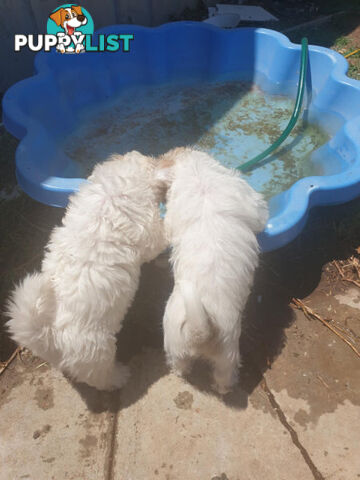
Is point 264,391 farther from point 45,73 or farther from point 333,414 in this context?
point 45,73

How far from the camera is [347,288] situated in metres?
2.73

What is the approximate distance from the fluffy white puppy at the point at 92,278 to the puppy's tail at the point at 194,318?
1.52ft

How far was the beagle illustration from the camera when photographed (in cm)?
409

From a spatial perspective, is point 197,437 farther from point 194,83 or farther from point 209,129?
point 194,83

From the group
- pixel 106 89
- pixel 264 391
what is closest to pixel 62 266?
pixel 264 391

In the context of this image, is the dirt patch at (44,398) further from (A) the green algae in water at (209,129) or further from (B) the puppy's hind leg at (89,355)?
(A) the green algae in water at (209,129)

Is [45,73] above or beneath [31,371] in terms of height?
above

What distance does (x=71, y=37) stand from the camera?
3.96 metres

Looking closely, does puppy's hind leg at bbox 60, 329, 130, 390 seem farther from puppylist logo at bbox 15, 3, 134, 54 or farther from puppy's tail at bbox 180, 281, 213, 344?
puppylist logo at bbox 15, 3, 134, 54

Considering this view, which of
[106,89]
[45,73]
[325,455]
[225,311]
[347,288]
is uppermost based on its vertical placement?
[45,73]

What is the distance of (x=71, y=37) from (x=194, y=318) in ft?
12.9

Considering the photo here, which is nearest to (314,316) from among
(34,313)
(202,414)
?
(202,414)

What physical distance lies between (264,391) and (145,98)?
369 centimetres

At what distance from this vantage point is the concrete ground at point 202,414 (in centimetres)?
199
